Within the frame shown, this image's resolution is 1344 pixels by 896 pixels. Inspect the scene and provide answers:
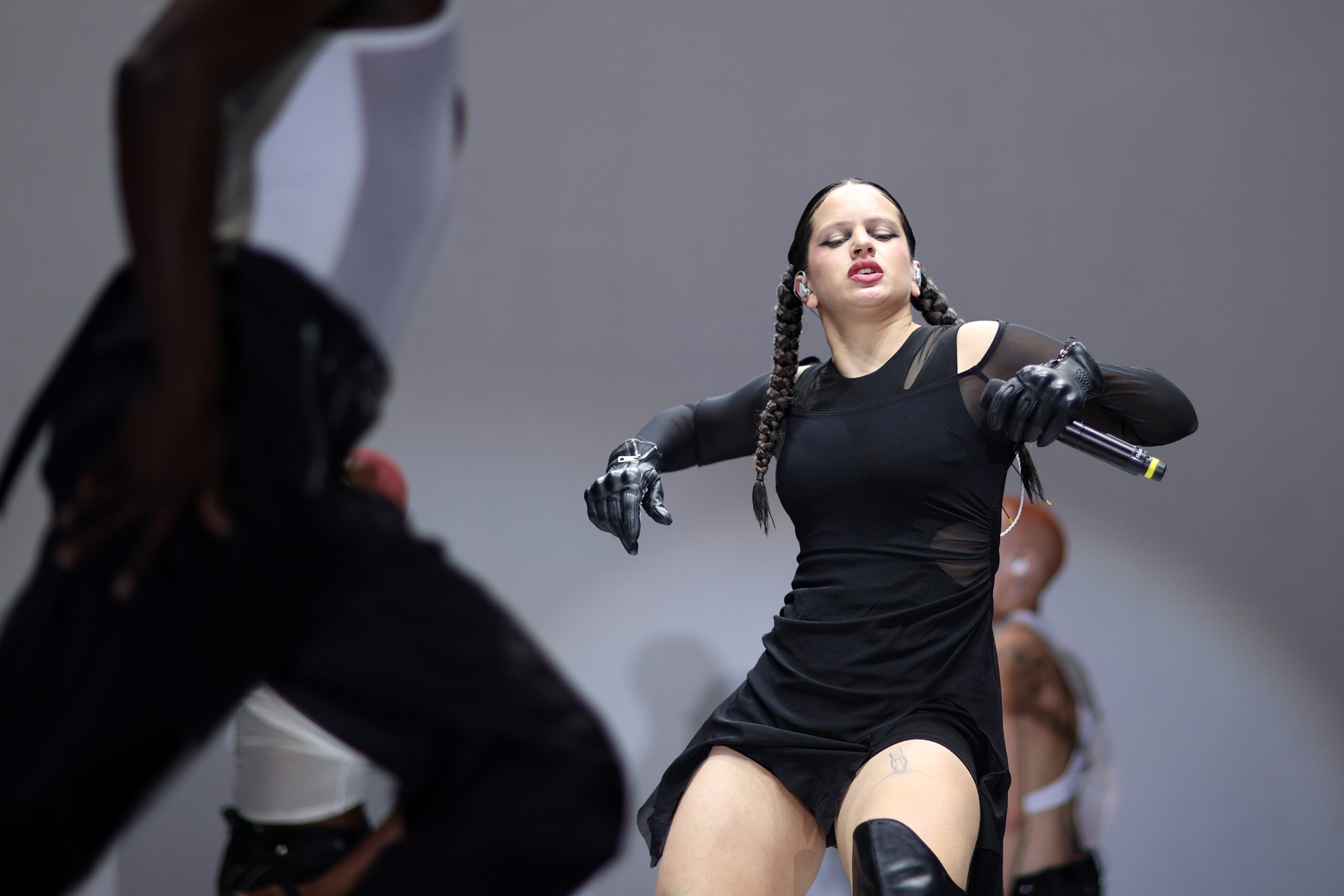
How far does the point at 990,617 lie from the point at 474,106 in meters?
2.07

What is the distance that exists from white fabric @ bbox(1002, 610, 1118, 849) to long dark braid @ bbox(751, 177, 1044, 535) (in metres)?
1.13

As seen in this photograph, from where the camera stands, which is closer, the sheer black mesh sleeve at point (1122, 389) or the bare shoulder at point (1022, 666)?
the sheer black mesh sleeve at point (1122, 389)

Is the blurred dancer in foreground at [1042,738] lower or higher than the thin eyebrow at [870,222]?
lower

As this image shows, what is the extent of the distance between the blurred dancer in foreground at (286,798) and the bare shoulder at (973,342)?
1031 millimetres

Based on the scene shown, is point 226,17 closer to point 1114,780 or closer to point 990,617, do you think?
point 990,617

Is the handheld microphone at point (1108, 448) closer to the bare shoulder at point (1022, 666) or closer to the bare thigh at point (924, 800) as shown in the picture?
the bare thigh at point (924, 800)

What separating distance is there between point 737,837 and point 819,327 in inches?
73.2

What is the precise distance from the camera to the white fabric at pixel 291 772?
2.04m

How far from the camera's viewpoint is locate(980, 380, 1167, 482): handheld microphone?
1.70 metres

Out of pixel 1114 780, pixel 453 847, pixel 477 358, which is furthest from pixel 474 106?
pixel 1114 780

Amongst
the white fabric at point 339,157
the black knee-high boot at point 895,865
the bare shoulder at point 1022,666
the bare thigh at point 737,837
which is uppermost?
the white fabric at point 339,157

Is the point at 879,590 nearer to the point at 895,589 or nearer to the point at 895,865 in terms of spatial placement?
the point at 895,589

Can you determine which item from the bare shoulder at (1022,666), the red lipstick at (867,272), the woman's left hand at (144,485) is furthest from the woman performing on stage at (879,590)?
the bare shoulder at (1022,666)

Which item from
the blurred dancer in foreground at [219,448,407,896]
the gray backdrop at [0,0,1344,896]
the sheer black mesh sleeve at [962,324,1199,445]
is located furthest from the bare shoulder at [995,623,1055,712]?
the blurred dancer in foreground at [219,448,407,896]
